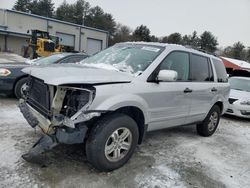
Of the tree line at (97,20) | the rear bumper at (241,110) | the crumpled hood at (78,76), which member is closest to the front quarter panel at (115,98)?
the crumpled hood at (78,76)

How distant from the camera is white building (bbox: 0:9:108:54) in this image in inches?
1606

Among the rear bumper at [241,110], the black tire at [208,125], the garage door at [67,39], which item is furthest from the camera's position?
the garage door at [67,39]

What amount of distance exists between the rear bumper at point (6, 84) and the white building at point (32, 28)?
120 feet

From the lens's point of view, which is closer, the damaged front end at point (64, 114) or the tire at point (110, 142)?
the damaged front end at point (64, 114)

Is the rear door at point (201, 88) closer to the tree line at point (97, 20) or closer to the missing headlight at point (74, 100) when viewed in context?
the missing headlight at point (74, 100)

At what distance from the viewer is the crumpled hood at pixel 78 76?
3.36 m

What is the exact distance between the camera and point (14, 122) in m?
5.55

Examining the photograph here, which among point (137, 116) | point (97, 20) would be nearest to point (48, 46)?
point (137, 116)

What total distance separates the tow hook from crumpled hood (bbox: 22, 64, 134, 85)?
735mm

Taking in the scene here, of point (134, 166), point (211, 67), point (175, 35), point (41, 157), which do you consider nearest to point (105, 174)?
point (134, 166)

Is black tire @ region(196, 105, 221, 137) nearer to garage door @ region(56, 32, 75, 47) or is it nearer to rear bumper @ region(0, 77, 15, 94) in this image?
rear bumper @ region(0, 77, 15, 94)

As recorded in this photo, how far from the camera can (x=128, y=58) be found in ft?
15.0

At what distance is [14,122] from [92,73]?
265 cm

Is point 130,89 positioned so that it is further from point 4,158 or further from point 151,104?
point 4,158
